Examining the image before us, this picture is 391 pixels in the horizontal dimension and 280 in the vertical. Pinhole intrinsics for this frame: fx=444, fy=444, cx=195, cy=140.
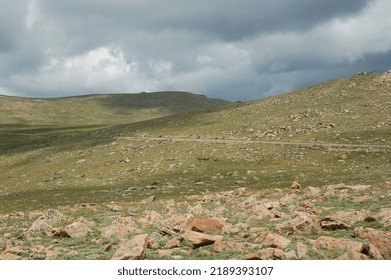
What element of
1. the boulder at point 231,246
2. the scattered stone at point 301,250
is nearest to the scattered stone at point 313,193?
the boulder at point 231,246

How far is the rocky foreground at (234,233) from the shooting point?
14820 mm

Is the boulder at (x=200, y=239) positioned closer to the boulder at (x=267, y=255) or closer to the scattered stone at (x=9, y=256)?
the boulder at (x=267, y=255)

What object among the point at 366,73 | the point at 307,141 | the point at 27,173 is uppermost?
the point at 366,73

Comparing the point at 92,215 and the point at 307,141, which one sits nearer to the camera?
the point at 92,215

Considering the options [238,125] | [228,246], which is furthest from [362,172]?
[238,125]

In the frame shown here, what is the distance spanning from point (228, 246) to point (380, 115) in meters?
63.0

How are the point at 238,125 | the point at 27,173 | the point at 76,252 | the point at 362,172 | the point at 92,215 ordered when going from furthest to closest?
1. the point at 238,125
2. the point at 27,173
3. the point at 362,172
4. the point at 92,215
5. the point at 76,252

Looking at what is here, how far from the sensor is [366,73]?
331 ft

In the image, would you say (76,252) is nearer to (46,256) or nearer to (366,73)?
(46,256)

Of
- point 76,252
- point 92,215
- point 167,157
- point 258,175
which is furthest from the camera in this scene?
point 167,157

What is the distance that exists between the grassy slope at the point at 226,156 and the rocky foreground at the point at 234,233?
1214 centimetres

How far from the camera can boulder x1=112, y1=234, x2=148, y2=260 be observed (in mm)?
14469

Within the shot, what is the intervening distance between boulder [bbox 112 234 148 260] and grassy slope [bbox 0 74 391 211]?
2231cm

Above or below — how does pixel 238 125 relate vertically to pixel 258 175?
above
